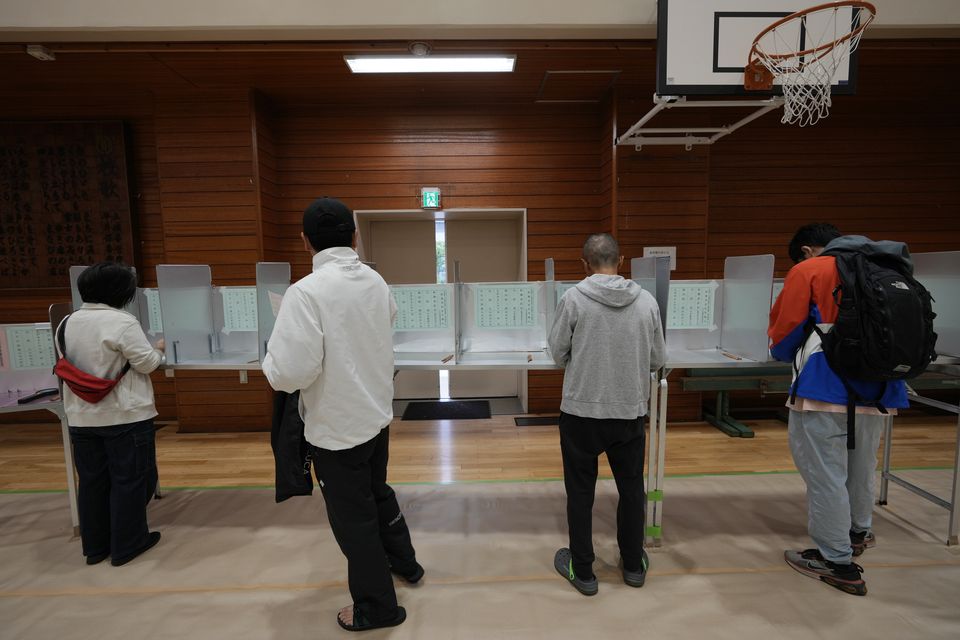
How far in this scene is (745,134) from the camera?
4645 millimetres

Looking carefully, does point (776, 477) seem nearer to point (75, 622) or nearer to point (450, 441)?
point (450, 441)

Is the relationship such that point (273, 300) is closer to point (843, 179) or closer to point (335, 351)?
point (335, 351)

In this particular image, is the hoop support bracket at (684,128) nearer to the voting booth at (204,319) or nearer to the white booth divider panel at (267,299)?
the white booth divider panel at (267,299)

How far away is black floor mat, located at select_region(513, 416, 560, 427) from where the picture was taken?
4414 millimetres

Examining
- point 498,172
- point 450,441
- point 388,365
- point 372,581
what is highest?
point 498,172

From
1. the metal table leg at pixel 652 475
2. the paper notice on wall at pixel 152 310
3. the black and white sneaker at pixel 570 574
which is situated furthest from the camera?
the paper notice on wall at pixel 152 310

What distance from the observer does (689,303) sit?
9.22ft

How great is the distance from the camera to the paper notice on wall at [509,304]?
9.05 ft

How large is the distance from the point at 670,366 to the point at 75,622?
114 inches

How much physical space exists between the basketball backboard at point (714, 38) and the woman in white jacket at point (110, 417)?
324 centimetres

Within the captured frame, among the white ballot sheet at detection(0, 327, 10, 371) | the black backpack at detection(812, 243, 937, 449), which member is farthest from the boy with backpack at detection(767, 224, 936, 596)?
the white ballot sheet at detection(0, 327, 10, 371)

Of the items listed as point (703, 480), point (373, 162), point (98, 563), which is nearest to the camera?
point (98, 563)

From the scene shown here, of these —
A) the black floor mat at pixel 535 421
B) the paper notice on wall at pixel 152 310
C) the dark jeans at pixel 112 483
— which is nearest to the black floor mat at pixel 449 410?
the black floor mat at pixel 535 421

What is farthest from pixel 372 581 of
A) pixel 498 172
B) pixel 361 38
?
pixel 498 172
